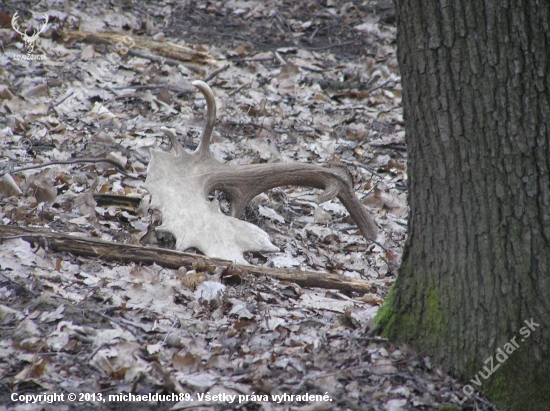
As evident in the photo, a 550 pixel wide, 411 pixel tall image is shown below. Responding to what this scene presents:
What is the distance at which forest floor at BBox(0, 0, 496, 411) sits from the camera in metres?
2.69

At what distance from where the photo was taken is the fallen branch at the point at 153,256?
3705 millimetres

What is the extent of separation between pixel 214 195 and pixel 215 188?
2.16 ft

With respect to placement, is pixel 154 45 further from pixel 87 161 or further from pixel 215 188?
pixel 215 188

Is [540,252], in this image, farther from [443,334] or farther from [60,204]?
[60,204]

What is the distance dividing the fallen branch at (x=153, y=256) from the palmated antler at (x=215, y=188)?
17cm

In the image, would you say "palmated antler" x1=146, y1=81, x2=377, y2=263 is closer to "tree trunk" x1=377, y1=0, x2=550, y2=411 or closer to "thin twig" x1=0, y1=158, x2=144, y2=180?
"thin twig" x1=0, y1=158, x2=144, y2=180

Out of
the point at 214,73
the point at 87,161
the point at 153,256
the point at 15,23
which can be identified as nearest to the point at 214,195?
the point at 87,161

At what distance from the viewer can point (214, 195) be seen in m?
5.21

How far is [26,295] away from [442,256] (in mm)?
2283

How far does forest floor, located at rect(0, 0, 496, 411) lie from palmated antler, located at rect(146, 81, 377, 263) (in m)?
0.25

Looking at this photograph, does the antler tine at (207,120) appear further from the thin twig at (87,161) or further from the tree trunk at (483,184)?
the tree trunk at (483,184)

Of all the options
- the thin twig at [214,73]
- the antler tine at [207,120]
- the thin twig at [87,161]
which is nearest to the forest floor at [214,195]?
the thin twig at [87,161]

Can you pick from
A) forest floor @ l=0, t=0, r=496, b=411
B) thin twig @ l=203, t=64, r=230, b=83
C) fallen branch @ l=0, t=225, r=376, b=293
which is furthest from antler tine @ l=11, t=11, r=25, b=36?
fallen branch @ l=0, t=225, r=376, b=293

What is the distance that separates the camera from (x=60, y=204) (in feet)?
14.7
